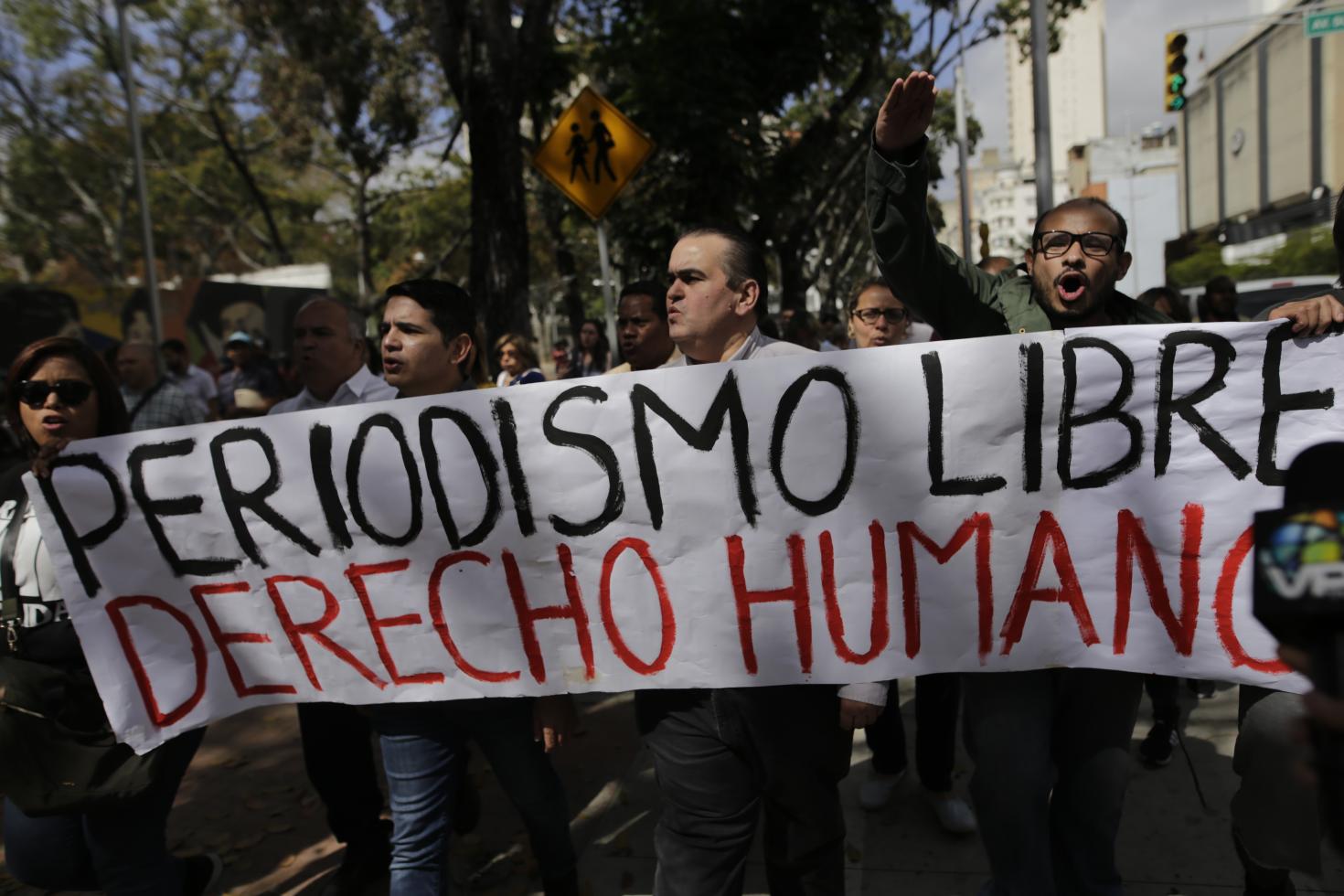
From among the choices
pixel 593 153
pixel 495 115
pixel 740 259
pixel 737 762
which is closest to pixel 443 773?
pixel 737 762

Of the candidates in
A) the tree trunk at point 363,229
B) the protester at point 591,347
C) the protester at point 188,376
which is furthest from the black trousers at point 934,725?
the tree trunk at point 363,229

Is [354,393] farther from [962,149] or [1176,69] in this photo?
[962,149]

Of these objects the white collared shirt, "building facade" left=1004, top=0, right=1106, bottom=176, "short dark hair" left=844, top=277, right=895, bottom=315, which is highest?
"building facade" left=1004, top=0, right=1106, bottom=176


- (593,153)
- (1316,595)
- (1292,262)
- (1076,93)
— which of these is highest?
(1076,93)

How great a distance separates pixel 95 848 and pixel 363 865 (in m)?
0.88

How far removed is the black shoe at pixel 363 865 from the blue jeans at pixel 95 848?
0.64 m

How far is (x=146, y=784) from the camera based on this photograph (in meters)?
2.47

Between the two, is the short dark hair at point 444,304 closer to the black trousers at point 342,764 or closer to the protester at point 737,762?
the protester at point 737,762

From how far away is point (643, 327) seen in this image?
4070 millimetres

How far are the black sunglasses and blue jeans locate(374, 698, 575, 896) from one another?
114cm

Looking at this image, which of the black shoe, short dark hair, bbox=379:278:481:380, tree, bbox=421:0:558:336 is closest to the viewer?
short dark hair, bbox=379:278:481:380

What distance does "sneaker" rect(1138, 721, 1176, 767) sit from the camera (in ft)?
11.6

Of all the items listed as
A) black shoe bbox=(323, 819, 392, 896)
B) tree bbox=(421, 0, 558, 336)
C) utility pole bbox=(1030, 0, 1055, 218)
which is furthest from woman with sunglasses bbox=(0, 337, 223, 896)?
utility pole bbox=(1030, 0, 1055, 218)

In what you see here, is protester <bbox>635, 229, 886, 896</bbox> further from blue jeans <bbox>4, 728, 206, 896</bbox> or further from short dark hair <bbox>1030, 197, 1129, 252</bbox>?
blue jeans <bbox>4, 728, 206, 896</bbox>
